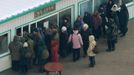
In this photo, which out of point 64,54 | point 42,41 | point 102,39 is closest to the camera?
point 42,41

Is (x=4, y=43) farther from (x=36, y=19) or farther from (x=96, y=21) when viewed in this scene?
(x=96, y=21)

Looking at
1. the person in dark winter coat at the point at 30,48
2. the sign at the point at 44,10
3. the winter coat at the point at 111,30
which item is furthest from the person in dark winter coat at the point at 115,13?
the person in dark winter coat at the point at 30,48

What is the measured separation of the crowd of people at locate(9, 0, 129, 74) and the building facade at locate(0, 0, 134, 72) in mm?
368

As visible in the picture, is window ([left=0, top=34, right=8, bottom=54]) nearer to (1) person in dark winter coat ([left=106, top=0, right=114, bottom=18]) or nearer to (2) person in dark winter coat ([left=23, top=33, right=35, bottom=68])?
(2) person in dark winter coat ([left=23, top=33, right=35, bottom=68])

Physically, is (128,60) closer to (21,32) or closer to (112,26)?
(112,26)

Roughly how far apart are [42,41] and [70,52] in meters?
2.48

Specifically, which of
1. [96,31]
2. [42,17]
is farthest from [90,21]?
[42,17]

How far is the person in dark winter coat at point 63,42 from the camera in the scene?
2527 cm

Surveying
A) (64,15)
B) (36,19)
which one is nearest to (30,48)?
(36,19)

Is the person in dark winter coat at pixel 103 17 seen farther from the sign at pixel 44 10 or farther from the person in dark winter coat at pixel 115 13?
the sign at pixel 44 10

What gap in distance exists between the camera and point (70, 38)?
25.2m

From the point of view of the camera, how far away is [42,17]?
2550cm

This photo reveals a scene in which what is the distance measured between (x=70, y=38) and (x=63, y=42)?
424 mm

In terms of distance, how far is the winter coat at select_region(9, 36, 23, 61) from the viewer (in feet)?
78.5
